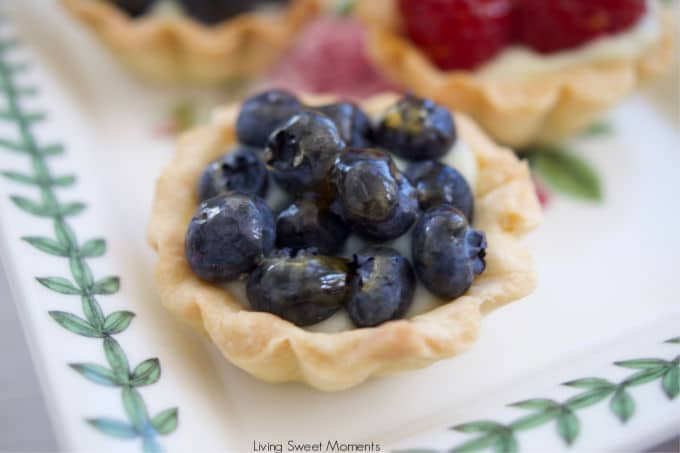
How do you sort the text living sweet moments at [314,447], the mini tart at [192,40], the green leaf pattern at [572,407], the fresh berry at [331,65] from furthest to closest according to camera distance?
the fresh berry at [331,65] < the mini tart at [192,40] < the text living sweet moments at [314,447] < the green leaf pattern at [572,407]

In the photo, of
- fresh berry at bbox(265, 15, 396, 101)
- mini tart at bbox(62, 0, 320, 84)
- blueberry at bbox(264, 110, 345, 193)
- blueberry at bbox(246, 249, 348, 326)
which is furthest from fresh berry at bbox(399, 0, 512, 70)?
blueberry at bbox(246, 249, 348, 326)

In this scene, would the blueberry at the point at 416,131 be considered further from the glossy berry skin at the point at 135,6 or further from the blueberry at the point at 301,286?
the glossy berry skin at the point at 135,6

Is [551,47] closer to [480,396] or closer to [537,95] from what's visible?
[537,95]

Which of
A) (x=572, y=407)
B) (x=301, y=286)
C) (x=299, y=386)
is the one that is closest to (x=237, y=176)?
(x=301, y=286)

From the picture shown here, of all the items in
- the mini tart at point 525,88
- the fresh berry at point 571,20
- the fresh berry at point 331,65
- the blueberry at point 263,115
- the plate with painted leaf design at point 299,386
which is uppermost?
the fresh berry at point 331,65

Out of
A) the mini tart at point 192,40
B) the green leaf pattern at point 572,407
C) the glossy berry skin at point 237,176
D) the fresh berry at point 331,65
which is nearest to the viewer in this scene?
the green leaf pattern at point 572,407

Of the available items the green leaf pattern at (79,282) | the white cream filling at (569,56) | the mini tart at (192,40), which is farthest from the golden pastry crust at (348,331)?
the mini tart at (192,40)

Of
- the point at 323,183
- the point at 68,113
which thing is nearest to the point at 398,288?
the point at 323,183

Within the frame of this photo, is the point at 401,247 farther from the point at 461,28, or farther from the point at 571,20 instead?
the point at 571,20
